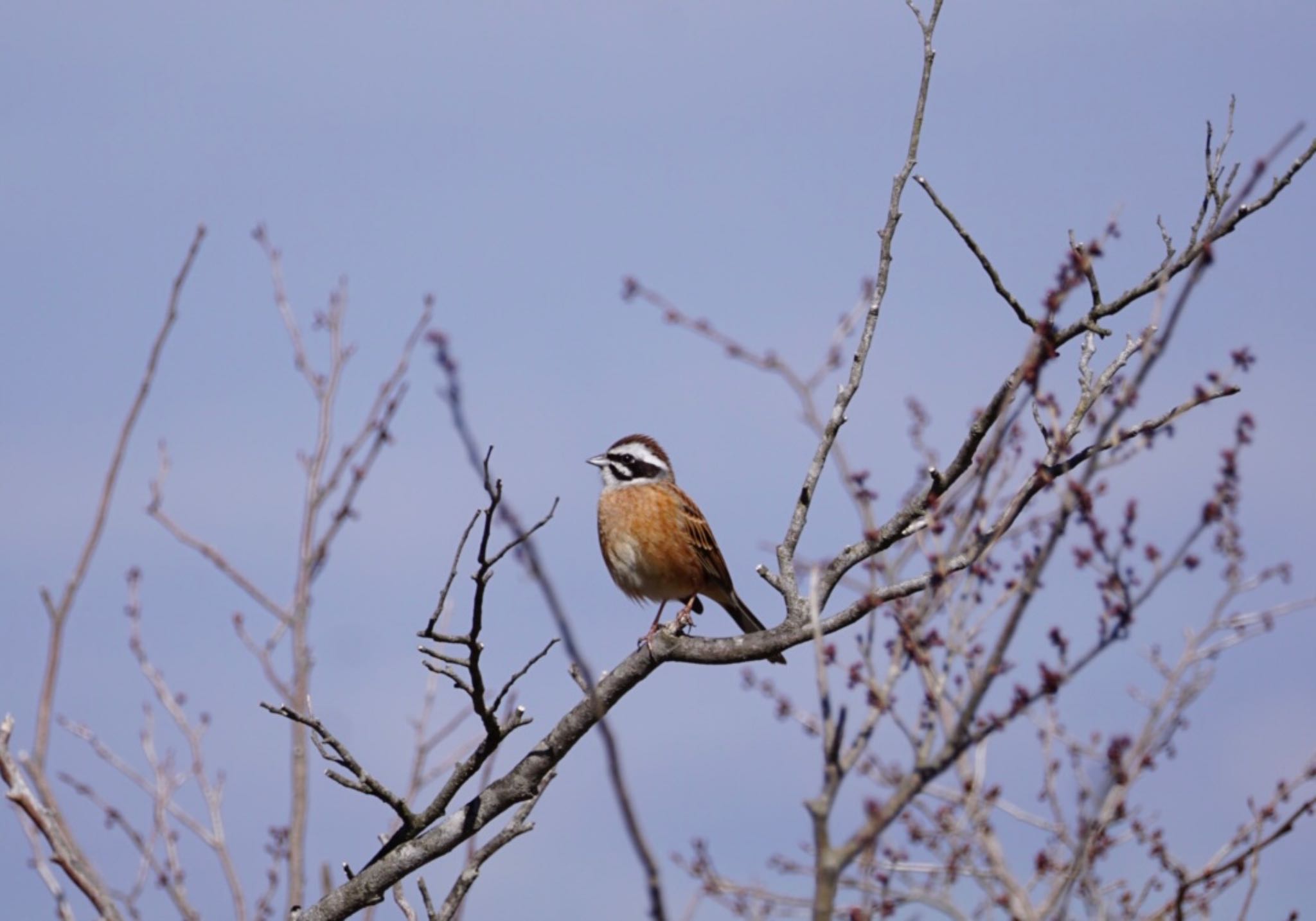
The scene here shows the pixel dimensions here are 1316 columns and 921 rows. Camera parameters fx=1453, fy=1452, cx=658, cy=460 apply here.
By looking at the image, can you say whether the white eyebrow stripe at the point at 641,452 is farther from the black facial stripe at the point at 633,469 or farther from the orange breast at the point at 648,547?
the orange breast at the point at 648,547

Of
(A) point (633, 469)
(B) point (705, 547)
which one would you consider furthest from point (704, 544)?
(A) point (633, 469)

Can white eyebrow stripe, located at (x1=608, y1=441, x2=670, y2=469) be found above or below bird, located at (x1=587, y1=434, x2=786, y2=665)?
above

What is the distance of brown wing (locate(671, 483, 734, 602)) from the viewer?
9477 mm

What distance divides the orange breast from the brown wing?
0.12 ft

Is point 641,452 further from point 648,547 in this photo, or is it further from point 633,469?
point 648,547

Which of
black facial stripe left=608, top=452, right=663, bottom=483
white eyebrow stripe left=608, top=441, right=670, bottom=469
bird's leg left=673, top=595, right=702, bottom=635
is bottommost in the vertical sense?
bird's leg left=673, top=595, right=702, bottom=635

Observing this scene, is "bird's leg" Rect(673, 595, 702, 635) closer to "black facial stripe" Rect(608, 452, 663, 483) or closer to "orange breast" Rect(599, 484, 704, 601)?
"orange breast" Rect(599, 484, 704, 601)

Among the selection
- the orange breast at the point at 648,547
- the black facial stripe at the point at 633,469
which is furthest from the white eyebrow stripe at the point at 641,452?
the orange breast at the point at 648,547

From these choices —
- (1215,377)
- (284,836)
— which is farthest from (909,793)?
(284,836)

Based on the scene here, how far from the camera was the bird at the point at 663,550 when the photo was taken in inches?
373

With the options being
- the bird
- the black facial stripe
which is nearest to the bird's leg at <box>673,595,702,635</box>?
the bird

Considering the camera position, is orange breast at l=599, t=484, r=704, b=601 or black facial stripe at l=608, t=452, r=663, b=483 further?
black facial stripe at l=608, t=452, r=663, b=483

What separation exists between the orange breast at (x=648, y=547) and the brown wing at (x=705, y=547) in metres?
0.04

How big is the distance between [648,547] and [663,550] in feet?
0.37
